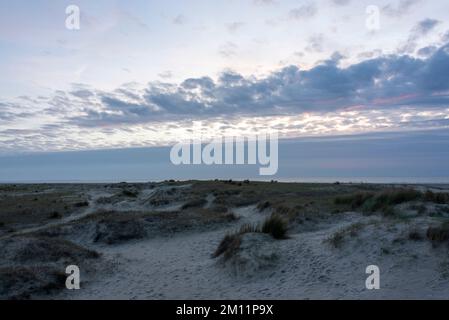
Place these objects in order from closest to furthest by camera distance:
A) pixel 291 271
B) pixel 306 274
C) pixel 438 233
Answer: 1. pixel 438 233
2. pixel 306 274
3. pixel 291 271

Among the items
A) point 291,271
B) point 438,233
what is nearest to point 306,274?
point 291,271

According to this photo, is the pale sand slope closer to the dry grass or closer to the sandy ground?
the sandy ground

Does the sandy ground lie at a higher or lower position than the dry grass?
lower

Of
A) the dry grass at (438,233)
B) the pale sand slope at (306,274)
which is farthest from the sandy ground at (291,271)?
the dry grass at (438,233)

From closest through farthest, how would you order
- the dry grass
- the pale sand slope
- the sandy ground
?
the pale sand slope → the sandy ground → the dry grass

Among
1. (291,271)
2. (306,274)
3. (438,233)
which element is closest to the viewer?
(438,233)

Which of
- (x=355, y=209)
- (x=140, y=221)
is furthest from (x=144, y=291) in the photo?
(x=355, y=209)

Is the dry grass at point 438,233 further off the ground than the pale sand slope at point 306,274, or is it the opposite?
the dry grass at point 438,233

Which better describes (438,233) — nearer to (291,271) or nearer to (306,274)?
(306,274)

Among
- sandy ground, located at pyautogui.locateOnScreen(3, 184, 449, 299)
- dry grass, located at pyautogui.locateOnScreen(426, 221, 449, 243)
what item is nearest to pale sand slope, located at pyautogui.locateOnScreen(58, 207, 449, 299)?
sandy ground, located at pyautogui.locateOnScreen(3, 184, 449, 299)

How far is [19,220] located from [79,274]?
59.0ft

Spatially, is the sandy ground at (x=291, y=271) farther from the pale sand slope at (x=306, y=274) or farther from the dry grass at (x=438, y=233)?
the dry grass at (x=438, y=233)

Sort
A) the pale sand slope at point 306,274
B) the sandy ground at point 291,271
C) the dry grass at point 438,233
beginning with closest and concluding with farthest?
the pale sand slope at point 306,274 < the sandy ground at point 291,271 < the dry grass at point 438,233
